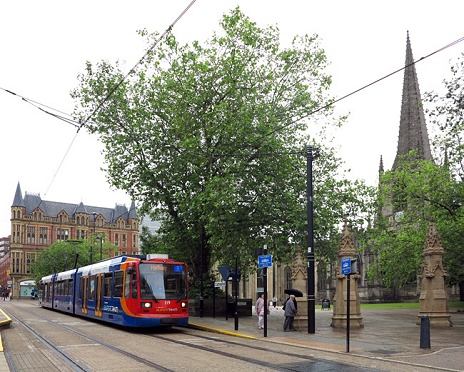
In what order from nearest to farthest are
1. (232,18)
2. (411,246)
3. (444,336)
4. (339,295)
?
1. (444,336)
2. (339,295)
3. (232,18)
4. (411,246)

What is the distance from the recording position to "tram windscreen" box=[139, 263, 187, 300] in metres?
21.8

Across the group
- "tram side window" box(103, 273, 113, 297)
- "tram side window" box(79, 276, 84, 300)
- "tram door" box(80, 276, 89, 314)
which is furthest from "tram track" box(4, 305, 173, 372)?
"tram side window" box(79, 276, 84, 300)

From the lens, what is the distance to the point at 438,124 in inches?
1009

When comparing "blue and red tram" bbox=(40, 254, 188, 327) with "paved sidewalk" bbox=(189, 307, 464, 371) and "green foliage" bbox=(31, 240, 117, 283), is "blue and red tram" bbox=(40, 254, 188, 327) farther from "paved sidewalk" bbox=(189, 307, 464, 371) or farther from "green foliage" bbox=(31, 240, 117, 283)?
"green foliage" bbox=(31, 240, 117, 283)

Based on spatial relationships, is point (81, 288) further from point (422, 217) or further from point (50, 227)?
point (50, 227)

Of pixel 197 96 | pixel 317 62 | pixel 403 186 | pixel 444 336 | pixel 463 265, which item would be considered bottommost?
pixel 444 336

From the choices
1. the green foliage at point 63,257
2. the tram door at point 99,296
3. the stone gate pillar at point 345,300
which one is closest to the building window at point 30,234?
the green foliage at point 63,257

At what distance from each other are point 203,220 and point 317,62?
1129 cm

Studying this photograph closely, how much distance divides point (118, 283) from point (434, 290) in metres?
13.7

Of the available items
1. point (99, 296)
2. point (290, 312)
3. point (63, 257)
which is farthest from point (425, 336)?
point (63, 257)

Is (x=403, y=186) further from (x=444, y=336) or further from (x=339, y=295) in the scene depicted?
(x=444, y=336)

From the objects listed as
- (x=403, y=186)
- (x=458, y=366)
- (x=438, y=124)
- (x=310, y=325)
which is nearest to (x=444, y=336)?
(x=310, y=325)

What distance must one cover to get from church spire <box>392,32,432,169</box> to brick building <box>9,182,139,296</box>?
187 ft

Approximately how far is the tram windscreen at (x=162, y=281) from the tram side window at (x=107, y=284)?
298 centimetres
